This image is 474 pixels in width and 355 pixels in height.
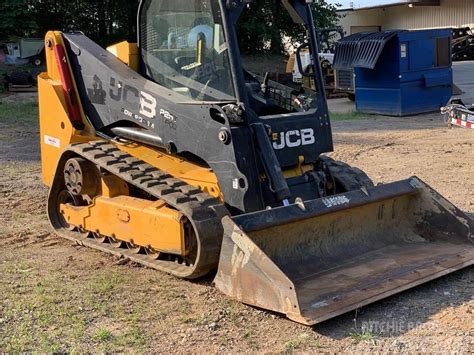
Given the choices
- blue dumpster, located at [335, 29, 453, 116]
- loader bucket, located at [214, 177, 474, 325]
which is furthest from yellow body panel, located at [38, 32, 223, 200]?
blue dumpster, located at [335, 29, 453, 116]

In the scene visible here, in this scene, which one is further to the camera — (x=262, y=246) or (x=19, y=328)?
(x=262, y=246)

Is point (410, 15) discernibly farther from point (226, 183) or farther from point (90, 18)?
point (226, 183)

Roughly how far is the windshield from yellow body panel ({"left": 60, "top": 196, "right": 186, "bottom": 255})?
925 millimetres

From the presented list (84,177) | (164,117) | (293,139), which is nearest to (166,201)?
(164,117)

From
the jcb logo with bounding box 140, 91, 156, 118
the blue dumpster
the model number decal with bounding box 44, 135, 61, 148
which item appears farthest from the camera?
the blue dumpster

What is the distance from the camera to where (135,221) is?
554 centimetres

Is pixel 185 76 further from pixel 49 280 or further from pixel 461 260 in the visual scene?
pixel 461 260

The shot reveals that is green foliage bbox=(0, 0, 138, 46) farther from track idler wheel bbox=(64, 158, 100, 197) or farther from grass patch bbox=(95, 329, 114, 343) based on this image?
grass patch bbox=(95, 329, 114, 343)

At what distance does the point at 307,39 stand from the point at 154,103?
142 cm

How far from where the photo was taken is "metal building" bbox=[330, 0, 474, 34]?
37375mm

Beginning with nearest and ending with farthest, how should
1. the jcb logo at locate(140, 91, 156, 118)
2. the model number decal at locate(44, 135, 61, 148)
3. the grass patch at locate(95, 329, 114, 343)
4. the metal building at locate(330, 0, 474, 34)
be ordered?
1. the grass patch at locate(95, 329, 114, 343)
2. the jcb logo at locate(140, 91, 156, 118)
3. the model number decal at locate(44, 135, 61, 148)
4. the metal building at locate(330, 0, 474, 34)

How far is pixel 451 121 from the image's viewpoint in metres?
9.69

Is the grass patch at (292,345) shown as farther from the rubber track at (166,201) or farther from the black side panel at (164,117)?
the black side panel at (164,117)

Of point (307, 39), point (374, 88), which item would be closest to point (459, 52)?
point (374, 88)
